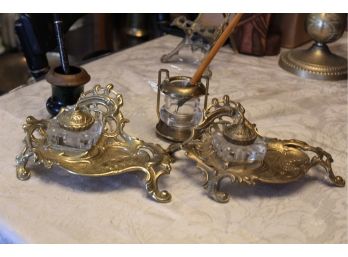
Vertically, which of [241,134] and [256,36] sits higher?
[241,134]

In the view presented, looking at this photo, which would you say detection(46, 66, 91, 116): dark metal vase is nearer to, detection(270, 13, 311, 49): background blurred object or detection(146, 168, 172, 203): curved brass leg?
detection(146, 168, 172, 203): curved brass leg

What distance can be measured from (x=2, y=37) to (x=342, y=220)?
1.57 meters

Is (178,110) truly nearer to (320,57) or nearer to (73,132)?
(73,132)

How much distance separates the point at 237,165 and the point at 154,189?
126mm

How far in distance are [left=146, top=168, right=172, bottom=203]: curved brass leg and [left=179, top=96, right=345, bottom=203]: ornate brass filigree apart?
6 centimetres

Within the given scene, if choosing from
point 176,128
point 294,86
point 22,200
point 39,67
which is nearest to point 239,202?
point 176,128

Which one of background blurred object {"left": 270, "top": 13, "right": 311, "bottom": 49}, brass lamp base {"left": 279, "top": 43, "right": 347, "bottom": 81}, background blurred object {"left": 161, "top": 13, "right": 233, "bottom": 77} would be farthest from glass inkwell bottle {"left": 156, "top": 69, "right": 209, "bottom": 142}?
background blurred object {"left": 270, "top": 13, "right": 311, "bottom": 49}

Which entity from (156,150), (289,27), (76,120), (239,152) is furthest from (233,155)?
(289,27)

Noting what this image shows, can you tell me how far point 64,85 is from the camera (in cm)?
83

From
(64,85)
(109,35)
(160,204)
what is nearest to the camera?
(160,204)

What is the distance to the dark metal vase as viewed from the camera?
0.83m

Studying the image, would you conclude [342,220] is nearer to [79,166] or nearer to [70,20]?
[79,166]

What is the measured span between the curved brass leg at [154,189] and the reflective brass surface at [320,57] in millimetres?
663
